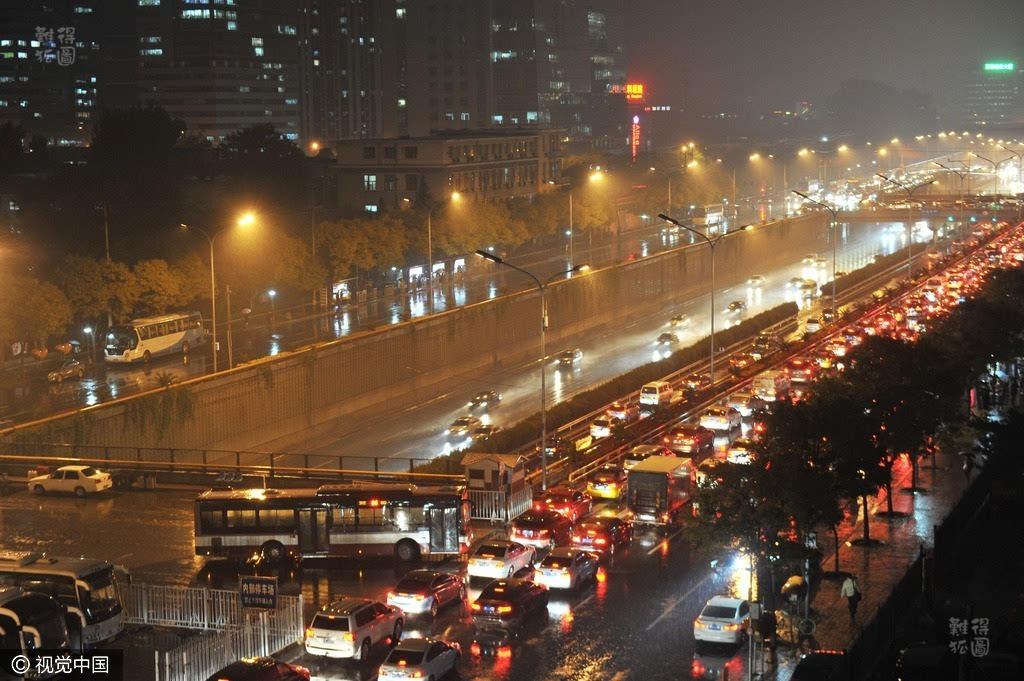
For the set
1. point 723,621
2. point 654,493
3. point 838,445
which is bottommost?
point 654,493

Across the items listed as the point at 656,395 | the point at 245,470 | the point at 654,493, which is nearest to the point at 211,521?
the point at 245,470

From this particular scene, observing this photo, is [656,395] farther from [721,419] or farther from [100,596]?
[100,596]

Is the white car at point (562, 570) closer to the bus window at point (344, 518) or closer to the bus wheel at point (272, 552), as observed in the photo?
the bus window at point (344, 518)

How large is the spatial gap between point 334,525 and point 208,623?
195 inches

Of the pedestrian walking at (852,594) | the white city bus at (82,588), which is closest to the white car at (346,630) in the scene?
the white city bus at (82,588)

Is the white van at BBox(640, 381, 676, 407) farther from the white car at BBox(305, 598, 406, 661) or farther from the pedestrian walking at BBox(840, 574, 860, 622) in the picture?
the white car at BBox(305, 598, 406, 661)

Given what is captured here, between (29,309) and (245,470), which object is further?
(29,309)

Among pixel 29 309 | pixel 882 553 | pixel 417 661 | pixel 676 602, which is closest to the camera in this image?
pixel 417 661

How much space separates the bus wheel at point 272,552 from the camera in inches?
971

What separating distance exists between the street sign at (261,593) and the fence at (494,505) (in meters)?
8.54

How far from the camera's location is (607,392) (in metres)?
43.7

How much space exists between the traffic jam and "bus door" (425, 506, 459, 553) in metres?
0.54

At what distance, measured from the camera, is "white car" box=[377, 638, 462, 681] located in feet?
56.9
